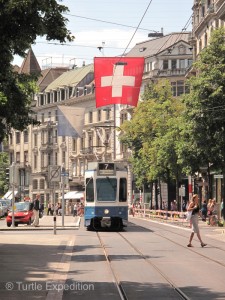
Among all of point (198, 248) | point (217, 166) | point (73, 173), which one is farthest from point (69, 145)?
point (198, 248)

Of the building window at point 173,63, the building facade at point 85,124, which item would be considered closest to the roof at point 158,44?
the building facade at point 85,124

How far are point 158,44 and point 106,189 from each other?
68046 mm

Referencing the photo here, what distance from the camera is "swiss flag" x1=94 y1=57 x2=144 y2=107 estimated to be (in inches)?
1449

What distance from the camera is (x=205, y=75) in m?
49.8

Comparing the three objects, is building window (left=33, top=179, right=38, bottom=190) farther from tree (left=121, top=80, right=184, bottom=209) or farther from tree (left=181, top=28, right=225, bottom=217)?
tree (left=181, top=28, right=225, bottom=217)

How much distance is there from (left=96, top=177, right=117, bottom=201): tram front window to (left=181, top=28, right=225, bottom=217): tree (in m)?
9.79

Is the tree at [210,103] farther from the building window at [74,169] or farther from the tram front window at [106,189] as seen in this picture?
the building window at [74,169]

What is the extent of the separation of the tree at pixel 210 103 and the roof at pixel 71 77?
71.9 metres

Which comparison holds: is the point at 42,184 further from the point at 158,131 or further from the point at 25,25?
the point at 25,25

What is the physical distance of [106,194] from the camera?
41.3 meters

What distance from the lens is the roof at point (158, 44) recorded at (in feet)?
345

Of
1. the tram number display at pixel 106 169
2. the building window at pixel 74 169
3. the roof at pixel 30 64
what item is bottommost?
the tram number display at pixel 106 169

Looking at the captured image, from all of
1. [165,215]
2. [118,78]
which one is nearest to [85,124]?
[165,215]

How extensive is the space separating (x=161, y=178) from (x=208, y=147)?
81.6 ft
